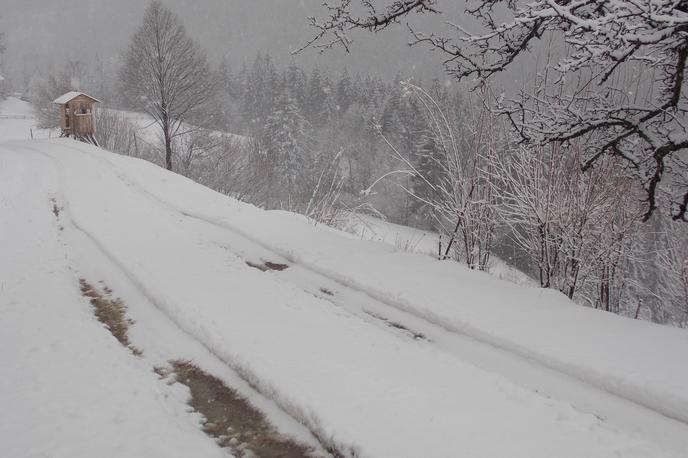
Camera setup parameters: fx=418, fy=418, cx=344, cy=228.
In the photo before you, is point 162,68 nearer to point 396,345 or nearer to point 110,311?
point 110,311

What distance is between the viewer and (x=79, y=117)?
1018 inches

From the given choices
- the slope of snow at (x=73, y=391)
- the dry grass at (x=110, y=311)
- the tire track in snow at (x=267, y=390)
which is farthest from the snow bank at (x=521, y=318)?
the slope of snow at (x=73, y=391)

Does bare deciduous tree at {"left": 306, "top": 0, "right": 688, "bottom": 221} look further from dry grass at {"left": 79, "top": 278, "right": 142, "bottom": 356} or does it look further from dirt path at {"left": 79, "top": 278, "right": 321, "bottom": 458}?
dry grass at {"left": 79, "top": 278, "right": 142, "bottom": 356}

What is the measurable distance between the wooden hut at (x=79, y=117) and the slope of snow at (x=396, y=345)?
22322 millimetres

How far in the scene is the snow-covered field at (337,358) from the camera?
8.92ft

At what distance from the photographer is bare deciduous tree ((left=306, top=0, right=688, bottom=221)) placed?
3068mm

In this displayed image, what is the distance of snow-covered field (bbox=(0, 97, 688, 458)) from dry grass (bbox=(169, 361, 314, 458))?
0.29 feet

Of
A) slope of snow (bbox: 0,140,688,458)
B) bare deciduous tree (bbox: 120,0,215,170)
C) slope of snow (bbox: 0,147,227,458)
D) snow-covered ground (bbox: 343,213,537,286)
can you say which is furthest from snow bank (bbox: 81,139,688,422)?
bare deciduous tree (bbox: 120,0,215,170)

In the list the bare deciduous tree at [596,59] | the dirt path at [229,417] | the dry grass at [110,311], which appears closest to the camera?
the dirt path at [229,417]

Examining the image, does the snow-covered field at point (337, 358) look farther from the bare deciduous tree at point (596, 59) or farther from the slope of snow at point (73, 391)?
the bare deciduous tree at point (596, 59)

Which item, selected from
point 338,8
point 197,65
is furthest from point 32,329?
point 197,65

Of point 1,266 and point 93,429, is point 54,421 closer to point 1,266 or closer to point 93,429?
point 93,429

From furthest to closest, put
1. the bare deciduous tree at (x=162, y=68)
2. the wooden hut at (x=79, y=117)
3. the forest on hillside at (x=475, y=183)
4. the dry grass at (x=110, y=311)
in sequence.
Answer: the wooden hut at (x=79, y=117) < the bare deciduous tree at (x=162, y=68) < the forest on hillside at (x=475, y=183) < the dry grass at (x=110, y=311)

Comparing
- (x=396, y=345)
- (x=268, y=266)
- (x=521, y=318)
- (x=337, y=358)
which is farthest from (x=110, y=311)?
(x=521, y=318)
